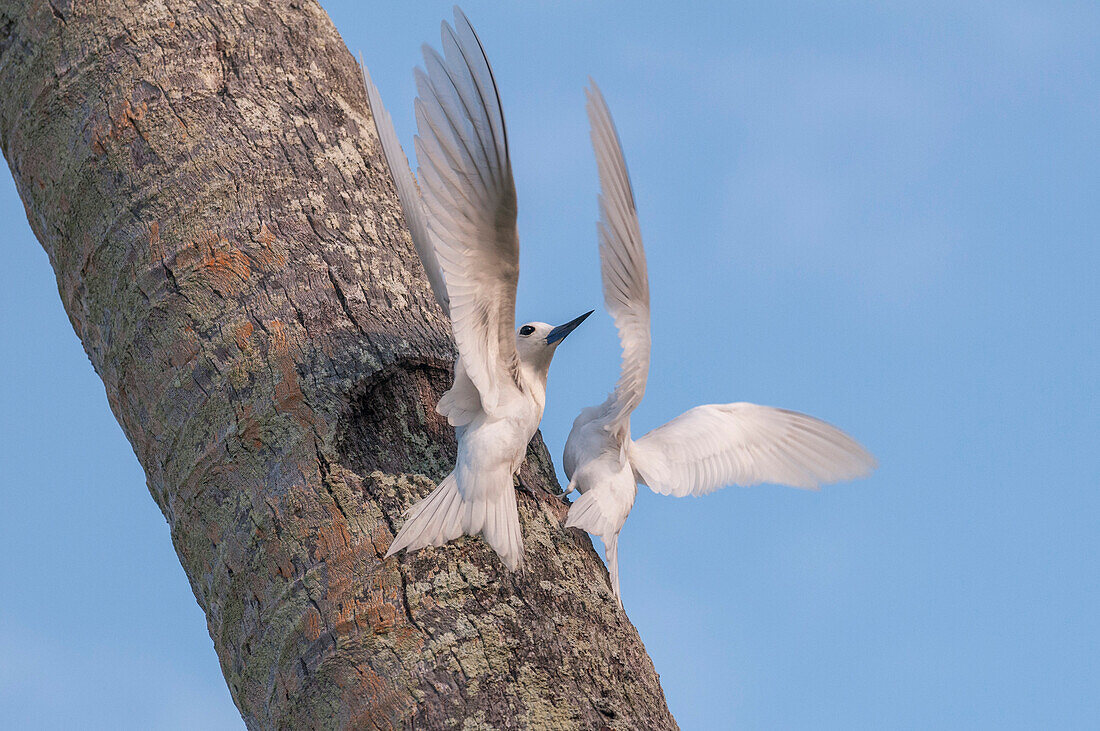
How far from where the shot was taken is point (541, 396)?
3367 mm

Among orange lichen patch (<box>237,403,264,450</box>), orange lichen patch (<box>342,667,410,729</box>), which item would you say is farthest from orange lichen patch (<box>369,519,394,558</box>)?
orange lichen patch (<box>237,403,264,450</box>)

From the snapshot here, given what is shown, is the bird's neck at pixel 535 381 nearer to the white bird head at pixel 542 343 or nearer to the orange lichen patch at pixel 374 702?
the white bird head at pixel 542 343

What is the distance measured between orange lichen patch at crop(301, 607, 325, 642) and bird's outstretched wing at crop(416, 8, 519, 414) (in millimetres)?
691

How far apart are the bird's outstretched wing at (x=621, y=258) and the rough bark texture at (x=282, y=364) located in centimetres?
40

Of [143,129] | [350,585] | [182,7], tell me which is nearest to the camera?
[350,585]

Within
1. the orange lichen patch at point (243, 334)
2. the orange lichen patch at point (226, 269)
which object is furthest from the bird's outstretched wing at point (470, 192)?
the orange lichen patch at point (226, 269)

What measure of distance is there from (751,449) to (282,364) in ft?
5.99

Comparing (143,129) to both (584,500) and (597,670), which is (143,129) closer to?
(584,500)

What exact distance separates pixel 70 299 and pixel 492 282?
1.55 m

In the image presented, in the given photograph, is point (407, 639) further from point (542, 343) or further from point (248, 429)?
point (542, 343)

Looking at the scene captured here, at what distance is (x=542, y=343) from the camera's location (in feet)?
11.4

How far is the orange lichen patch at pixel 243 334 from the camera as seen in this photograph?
3.06m

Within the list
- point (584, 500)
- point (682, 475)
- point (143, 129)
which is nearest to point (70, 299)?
point (143, 129)

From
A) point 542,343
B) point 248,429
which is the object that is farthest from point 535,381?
point 248,429
